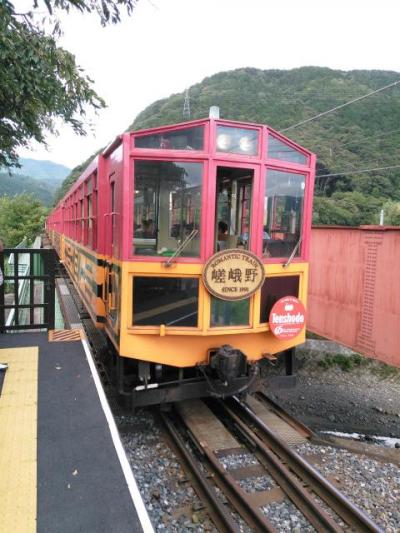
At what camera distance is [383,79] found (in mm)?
52188

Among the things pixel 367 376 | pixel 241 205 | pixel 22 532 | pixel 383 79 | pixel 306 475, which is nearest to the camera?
pixel 22 532

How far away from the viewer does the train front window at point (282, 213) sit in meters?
4.93

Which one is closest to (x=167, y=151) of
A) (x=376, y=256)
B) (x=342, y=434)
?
(x=376, y=256)

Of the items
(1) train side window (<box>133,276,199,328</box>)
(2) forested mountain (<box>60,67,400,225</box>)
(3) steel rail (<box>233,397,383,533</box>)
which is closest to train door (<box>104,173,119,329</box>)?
(1) train side window (<box>133,276,199,328</box>)

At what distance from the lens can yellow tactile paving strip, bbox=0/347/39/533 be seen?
2.32m

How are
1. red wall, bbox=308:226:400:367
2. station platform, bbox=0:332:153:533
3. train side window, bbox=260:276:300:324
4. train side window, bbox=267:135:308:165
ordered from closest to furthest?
station platform, bbox=0:332:153:533 → train side window, bbox=267:135:308:165 → train side window, bbox=260:276:300:324 → red wall, bbox=308:226:400:367

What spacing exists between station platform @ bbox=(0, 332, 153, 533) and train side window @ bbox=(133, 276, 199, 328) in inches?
30.6

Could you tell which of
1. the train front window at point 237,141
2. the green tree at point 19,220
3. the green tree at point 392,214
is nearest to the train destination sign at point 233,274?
the train front window at point 237,141

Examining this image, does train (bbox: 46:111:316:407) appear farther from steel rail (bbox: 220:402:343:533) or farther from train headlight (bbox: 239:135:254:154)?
steel rail (bbox: 220:402:343:533)

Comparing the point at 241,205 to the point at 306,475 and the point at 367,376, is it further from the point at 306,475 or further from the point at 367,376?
the point at 367,376

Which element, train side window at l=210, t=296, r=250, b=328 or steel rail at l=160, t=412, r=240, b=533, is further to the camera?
train side window at l=210, t=296, r=250, b=328

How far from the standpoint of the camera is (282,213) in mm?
5086

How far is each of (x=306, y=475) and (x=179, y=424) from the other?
5.51ft

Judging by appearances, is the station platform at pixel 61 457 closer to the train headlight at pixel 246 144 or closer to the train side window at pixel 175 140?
the train side window at pixel 175 140
